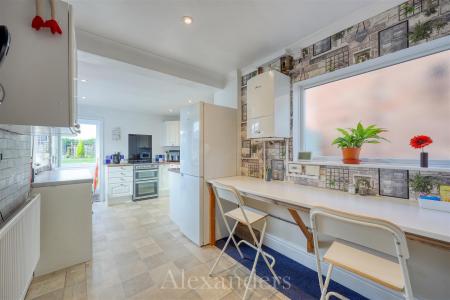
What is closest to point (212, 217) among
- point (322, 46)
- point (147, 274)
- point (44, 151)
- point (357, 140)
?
point (147, 274)

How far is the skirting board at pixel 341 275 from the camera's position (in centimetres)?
149

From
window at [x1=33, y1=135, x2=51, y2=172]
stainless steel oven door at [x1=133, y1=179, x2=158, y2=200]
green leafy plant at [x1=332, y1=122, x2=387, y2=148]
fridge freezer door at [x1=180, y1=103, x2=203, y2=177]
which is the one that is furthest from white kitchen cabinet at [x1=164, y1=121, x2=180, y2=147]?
green leafy plant at [x1=332, y1=122, x2=387, y2=148]

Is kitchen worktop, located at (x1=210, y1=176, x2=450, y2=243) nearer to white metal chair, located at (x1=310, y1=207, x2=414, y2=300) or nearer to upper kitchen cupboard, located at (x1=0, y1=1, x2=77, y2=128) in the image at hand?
white metal chair, located at (x1=310, y1=207, x2=414, y2=300)

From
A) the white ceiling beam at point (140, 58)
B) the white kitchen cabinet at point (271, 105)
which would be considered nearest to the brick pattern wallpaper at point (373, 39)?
the white kitchen cabinet at point (271, 105)

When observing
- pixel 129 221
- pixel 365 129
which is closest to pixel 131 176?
pixel 129 221

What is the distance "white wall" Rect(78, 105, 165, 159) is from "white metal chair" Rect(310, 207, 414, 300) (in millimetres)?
5082

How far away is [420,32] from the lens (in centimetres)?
139

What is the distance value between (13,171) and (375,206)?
2.63m

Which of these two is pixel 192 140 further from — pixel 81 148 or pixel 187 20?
pixel 81 148

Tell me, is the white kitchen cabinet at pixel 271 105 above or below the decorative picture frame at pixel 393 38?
below

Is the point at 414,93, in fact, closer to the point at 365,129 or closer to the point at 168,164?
the point at 365,129

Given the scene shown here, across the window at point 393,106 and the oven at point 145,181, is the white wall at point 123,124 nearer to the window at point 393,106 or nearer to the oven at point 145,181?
the oven at point 145,181

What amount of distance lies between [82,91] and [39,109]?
3.12 metres

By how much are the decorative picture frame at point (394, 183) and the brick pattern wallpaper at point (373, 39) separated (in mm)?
855
